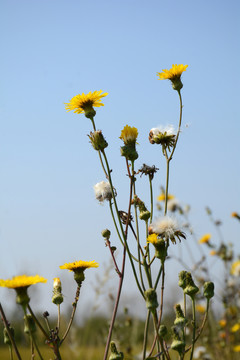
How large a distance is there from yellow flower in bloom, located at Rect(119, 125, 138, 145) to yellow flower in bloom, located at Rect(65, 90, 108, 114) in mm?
201

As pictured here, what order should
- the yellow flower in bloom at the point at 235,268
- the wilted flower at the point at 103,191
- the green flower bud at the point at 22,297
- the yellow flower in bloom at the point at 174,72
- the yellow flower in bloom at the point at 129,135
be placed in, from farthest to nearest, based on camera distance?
the yellow flower in bloom at the point at 235,268, the yellow flower in bloom at the point at 174,72, the wilted flower at the point at 103,191, the yellow flower in bloom at the point at 129,135, the green flower bud at the point at 22,297

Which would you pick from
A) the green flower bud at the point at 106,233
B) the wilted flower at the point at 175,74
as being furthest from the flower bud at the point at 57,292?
the wilted flower at the point at 175,74

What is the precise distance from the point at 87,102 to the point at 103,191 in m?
0.39

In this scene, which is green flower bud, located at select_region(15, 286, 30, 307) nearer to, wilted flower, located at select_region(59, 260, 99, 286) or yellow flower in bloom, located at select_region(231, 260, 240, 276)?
wilted flower, located at select_region(59, 260, 99, 286)

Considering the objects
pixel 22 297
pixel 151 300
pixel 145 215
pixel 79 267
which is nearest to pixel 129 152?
pixel 145 215

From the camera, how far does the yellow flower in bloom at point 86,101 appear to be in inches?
76.3

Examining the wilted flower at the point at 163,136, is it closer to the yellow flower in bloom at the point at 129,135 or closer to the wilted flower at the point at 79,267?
the yellow flower in bloom at the point at 129,135

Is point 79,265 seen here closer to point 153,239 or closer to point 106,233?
point 106,233

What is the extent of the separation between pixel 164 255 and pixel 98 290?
1276mm

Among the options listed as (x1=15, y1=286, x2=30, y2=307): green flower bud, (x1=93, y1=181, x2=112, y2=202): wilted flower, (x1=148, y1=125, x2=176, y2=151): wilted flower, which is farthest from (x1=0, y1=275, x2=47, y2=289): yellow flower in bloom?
(x1=148, y1=125, x2=176, y2=151): wilted flower

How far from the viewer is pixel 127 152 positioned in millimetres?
1784

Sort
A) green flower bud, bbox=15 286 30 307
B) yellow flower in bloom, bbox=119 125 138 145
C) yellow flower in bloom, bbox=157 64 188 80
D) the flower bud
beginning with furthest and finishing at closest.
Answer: yellow flower in bloom, bbox=157 64 188 80 → yellow flower in bloom, bbox=119 125 138 145 → the flower bud → green flower bud, bbox=15 286 30 307

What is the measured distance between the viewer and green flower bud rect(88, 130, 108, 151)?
1763mm

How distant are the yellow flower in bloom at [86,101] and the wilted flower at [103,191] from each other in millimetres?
335
